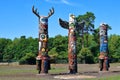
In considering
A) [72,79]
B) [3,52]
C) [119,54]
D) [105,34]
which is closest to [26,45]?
[3,52]

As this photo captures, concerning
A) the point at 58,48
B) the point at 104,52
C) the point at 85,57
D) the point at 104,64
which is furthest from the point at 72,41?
the point at 58,48

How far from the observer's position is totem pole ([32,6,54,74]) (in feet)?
113

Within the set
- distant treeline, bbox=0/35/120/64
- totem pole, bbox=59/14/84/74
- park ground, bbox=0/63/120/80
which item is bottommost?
park ground, bbox=0/63/120/80

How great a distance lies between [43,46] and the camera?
34.7 m

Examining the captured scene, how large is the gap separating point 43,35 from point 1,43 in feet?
284

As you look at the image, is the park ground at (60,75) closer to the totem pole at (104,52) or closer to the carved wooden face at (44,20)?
the totem pole at (104,52)

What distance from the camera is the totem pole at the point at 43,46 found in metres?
34.4

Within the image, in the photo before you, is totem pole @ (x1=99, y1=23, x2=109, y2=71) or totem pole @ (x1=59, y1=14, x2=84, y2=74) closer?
totem pole @ (x1=59, y1=14, x2=84, y2=74)

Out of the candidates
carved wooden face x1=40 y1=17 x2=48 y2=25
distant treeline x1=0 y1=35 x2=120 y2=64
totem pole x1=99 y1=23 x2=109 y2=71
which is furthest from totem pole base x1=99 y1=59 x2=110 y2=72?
distant treeline x1=0 y1=35 x2=120 y2=64

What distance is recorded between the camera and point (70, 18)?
125 feet

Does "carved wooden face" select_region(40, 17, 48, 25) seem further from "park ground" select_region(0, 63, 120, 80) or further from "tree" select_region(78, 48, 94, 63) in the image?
"tree" select_region(78, 48, 94, 63)

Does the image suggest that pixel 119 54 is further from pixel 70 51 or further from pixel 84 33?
pixel 70 51

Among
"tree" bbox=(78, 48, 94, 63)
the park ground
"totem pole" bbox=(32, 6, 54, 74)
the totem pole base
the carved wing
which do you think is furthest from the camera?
"tree" bbox=(78, 48, 94, 63)

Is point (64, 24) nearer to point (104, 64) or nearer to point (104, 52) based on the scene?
point (104, 52)
